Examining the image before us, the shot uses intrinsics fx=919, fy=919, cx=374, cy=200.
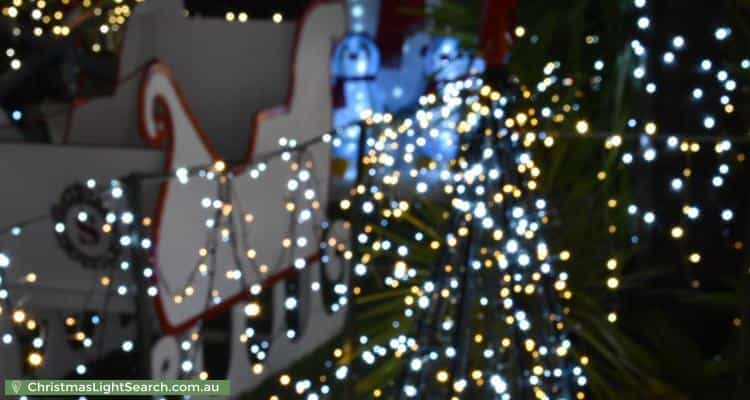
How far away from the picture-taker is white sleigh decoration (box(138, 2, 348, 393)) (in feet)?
12.2

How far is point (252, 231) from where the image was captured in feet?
14.6

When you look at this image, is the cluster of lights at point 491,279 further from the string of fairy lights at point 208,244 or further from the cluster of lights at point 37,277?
the cluster of lights at point 37,277

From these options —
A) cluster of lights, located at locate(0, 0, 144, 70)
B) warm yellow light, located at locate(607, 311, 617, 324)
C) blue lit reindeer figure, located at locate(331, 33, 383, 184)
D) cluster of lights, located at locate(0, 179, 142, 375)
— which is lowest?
warm yellow light, located at locate(607, 311, 617, 324)

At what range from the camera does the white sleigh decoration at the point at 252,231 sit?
372 centimetres

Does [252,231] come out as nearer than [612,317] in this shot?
No

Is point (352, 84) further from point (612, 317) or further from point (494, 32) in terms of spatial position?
point (494, 32)

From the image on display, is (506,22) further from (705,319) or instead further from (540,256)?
(705,319)

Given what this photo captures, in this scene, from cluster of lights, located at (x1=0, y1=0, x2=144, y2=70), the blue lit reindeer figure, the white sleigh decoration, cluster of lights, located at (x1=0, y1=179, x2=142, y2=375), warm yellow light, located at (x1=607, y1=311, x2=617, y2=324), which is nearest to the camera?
cluster of lights, located at (x1=0, y1=179, x2=142, y2=375)

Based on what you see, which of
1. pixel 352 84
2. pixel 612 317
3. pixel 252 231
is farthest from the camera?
pixel 352 84

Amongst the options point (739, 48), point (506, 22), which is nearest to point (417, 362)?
point (506, 22)

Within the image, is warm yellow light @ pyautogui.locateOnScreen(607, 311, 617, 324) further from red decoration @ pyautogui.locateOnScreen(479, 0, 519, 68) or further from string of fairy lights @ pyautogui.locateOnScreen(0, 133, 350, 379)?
red decoration @ pyautogui.locateOnScreen(479, 0, 519, 68)

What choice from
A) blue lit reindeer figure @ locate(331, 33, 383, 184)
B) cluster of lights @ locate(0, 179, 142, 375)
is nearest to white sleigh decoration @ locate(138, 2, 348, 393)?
cluster of lights @ locate(0, 179, 142, 375)

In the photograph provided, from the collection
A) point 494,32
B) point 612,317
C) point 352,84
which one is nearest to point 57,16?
point 352,84

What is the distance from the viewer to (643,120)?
4016 millimetres
